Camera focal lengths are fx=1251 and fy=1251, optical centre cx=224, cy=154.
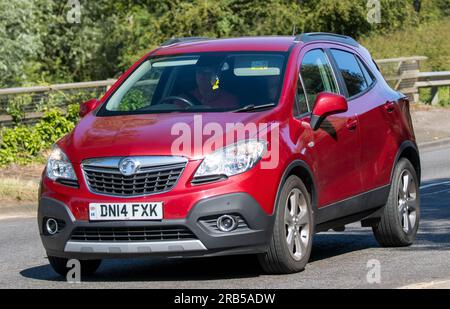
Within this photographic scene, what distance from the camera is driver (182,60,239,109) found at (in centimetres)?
959

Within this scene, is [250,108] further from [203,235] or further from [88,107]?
[88,107]

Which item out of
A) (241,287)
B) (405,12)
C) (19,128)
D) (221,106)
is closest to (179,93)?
(221,106)

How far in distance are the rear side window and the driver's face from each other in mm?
1285

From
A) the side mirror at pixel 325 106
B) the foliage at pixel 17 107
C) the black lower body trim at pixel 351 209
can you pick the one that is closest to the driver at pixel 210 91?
the side mirror at pixel 325 106

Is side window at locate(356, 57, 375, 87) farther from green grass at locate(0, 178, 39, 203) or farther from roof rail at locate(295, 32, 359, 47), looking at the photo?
green grass at locate(0, 178, 39, 203)

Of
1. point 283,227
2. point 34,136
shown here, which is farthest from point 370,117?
point 34,136

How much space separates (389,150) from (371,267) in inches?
66.4

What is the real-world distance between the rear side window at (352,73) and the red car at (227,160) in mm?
25

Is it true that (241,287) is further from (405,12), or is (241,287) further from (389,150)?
(405,12)

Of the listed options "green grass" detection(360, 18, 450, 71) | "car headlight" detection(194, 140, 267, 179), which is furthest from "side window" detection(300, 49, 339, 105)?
"green grass" detection(360, 18, 450, 71)

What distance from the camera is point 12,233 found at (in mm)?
13438

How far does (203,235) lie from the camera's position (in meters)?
8.67

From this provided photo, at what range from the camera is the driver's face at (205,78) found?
32.2 ft

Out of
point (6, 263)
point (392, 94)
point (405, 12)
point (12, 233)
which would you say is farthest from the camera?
point (405, 12)
